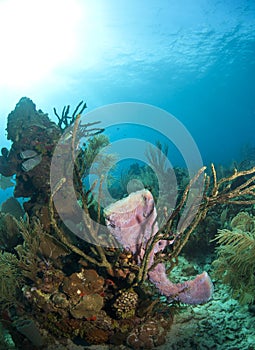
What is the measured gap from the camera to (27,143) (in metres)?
6.25

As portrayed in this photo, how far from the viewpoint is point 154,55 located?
36.8 m

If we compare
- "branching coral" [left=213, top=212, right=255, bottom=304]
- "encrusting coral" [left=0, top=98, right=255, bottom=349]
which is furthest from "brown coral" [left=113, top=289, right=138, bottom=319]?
"branching coral" [left=213, top=212, right=255, bottom=304]

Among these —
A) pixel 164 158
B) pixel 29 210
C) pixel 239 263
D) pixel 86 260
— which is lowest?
pixel 239 263

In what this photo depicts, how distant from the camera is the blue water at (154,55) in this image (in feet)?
88.5

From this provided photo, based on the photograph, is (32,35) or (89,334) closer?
(89,334)

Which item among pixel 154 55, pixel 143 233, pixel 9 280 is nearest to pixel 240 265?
pixel 143 233

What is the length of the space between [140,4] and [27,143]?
25.9 meters

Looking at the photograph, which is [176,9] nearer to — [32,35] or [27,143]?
[32,35]

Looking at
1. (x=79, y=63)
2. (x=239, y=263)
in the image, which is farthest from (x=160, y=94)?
(x=239, y=263)

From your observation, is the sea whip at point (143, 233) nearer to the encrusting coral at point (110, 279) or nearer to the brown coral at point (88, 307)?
the encrusting coral at point (110, 279)

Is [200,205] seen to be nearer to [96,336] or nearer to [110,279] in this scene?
[110,279]

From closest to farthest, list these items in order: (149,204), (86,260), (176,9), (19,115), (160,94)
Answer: (149,204) < (86,260) < (19,115) < (176,9) < (160,94)

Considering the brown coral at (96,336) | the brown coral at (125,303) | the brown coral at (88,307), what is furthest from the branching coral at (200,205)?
the brown coral at (96,336)

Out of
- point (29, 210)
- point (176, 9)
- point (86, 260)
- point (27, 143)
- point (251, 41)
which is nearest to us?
point (86, 260)
